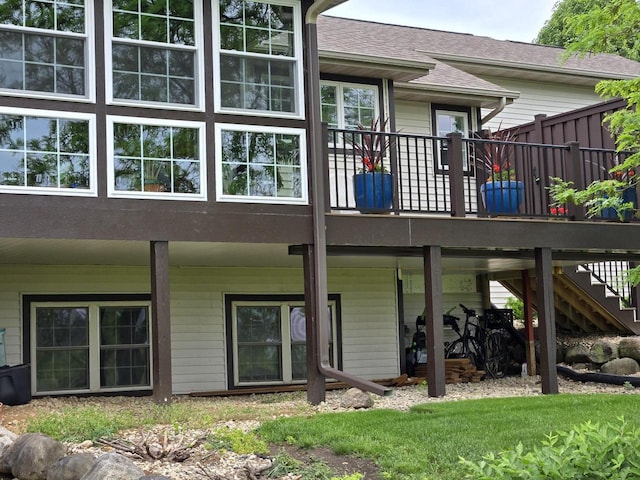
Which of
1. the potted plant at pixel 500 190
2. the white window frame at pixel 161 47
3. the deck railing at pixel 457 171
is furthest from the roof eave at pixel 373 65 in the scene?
the white window frame at pixel 161 47

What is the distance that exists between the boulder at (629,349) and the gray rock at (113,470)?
10.0 m

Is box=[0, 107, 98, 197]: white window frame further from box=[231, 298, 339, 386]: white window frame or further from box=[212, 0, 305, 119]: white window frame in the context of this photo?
box=[231, 298, 339, 386]: white window frame

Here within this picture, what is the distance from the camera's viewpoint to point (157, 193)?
979cm

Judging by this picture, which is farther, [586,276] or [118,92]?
[586,276]

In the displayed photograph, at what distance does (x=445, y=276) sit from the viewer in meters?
15.6

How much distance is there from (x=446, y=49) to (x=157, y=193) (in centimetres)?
1043

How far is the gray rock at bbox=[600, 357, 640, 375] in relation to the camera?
559 inches

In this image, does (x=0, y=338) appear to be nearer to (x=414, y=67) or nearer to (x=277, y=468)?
(x=277, y=468)

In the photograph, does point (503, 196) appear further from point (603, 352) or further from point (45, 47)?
point (45, 47)

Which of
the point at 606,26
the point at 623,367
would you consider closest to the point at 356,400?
the point at 606,26

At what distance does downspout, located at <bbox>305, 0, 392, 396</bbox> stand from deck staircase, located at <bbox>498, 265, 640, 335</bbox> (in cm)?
598

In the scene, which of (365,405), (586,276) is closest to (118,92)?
(365,405)

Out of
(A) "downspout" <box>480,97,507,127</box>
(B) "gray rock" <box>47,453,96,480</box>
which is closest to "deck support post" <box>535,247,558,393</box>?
(A) "downspout" <box>480,97,507,127</box>

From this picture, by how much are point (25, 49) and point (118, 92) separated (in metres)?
1.07
